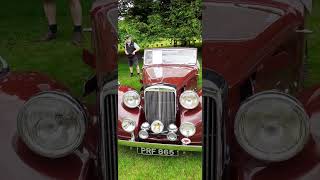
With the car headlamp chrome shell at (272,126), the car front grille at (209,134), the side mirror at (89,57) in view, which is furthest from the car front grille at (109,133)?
the side mirror at (89,57)

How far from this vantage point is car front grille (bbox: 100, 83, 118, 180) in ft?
8.90

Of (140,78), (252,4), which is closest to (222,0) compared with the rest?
(252,4)

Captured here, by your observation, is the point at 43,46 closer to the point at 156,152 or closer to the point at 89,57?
the point at 89,57

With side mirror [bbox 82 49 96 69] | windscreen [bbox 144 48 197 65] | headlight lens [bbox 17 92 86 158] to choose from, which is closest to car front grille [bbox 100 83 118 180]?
headlight lens [bbox 17 92 86 158]

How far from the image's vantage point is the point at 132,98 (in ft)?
8.52

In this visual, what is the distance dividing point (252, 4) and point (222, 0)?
0.24 m

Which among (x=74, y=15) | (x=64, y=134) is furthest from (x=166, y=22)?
(x=74, y=15)

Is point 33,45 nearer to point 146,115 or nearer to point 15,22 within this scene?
point 15,22

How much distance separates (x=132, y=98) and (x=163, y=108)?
16 cm

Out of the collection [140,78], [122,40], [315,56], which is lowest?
[315,56]

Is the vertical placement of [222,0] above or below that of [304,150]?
above

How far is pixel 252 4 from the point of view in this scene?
339cm

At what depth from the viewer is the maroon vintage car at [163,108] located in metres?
2.56

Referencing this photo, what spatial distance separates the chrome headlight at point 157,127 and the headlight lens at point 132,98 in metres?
0.12
